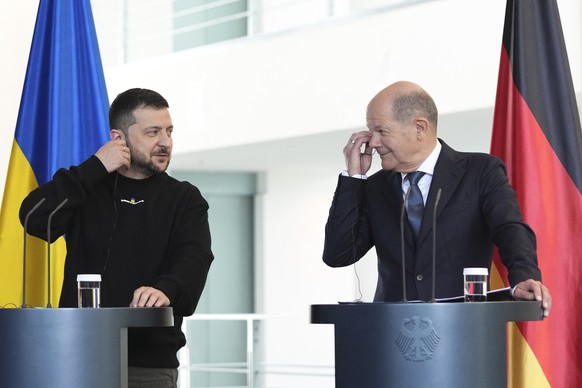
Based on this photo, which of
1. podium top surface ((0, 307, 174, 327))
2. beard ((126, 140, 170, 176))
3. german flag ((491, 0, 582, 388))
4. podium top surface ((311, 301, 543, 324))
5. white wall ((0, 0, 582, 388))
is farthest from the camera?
white wall ((0, 0, 582, 388))

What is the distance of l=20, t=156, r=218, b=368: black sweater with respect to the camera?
333cm

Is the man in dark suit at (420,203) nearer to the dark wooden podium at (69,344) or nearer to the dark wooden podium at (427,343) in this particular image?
the dark wooden podium at (427,343)

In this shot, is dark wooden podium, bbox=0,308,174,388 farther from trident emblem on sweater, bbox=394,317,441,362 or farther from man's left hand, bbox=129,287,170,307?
trident emblem on sweater, bbox=394,317,441,362

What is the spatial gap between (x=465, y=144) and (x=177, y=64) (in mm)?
2564

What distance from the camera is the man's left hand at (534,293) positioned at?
2.86 meters

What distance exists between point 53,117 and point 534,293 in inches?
94.9

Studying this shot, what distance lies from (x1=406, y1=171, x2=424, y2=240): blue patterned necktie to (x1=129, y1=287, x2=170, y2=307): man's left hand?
79cm

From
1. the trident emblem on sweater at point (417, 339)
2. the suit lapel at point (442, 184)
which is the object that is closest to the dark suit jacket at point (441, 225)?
the suit lapel at point (442, 184)

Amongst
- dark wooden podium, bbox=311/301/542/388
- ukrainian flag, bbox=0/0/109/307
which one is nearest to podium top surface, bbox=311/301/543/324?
dark wooden podium, bbox=311/301/542/388

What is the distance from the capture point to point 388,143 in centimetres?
339

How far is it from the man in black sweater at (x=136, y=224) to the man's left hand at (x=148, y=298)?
0.57 feet

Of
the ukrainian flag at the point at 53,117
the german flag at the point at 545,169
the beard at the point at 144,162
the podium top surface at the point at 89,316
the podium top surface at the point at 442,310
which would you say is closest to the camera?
the podium top surface at the point at 442,310

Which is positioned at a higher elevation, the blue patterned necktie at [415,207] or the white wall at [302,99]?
the white wall at [302,99]

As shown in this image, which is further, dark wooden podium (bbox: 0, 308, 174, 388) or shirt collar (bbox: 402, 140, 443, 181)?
shirt collar (bbox: 402, 140, 443, 181)
